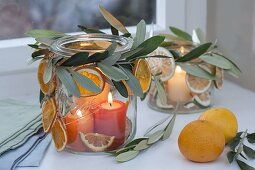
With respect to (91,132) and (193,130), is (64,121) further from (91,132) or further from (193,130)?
(193,130)

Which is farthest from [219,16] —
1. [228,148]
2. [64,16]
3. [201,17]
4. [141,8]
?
[228,148]

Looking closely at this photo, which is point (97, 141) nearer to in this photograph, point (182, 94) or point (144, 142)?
point (144, 142)

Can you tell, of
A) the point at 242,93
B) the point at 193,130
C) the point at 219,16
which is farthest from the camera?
the point at 219,16

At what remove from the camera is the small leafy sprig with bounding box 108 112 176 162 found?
89 cm

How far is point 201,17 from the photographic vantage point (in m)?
1.36

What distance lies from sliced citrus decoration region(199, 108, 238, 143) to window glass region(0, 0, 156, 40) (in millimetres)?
487

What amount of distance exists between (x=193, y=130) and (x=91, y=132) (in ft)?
0.60

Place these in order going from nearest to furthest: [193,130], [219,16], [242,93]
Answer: [193,130] → [242,93] → [219,16]

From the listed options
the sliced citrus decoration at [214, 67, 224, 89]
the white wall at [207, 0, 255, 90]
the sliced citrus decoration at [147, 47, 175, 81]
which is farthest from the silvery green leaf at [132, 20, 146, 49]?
the white wall at [207, 0, 255, 90]

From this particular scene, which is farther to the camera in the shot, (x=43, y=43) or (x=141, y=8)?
(x=141, y=8)

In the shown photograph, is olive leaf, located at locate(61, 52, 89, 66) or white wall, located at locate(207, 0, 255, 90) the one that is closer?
olive leaf, located at locate(61, 52, 89, 66)

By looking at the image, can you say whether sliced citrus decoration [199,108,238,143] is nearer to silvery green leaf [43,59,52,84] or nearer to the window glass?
silvery green leaf [43,59,52,84]

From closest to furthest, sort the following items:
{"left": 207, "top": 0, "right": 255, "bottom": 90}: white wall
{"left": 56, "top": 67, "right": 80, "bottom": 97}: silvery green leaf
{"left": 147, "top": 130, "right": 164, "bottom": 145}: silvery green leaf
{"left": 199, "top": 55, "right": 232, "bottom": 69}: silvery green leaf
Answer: {"left": 56, "top": 67, "right": 80, "bottom": 97}: silvery green leaf < {"left": 147, "top": 130, "right": 164, "bottom": 145}: silvery green leaf < {"left": 199, "top": 55, "right": 232, "bottom": 69}: silvery green leaf < {"left": 207, "top": 0, "right": 255, "bottom": 90}: white wall

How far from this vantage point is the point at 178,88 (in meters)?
1.13
